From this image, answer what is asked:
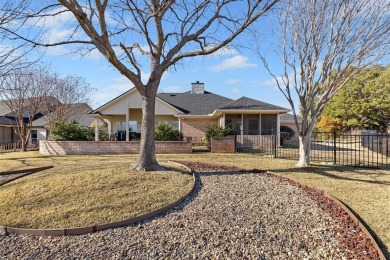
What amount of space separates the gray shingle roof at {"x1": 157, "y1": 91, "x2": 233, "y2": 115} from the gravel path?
1644 centimetres

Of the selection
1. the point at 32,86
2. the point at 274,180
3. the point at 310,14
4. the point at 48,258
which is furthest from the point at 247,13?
the point at 32,86

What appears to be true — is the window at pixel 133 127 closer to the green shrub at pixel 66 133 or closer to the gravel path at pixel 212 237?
the green shrub at pixel 66 133

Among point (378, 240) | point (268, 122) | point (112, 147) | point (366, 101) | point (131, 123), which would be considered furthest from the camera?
point (366, 101)

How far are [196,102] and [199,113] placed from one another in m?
2.60

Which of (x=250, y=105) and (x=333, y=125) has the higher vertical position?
(x=250, y=105)

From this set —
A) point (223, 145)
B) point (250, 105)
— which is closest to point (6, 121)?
point (223, 145)

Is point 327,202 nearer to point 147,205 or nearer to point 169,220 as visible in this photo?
point 169,220

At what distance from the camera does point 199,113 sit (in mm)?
21625

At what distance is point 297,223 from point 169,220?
2.31 metres

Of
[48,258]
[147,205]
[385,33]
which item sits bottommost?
[48,258]

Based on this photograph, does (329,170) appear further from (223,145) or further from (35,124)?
(35,124)

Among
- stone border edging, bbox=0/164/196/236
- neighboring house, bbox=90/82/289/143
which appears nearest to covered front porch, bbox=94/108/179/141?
neighboring house, bbox=90/82/289/143

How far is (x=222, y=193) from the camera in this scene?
248 inches

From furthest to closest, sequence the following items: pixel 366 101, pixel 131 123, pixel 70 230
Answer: pixel 366 101 < pixel 131 123 < pixel 70 230
